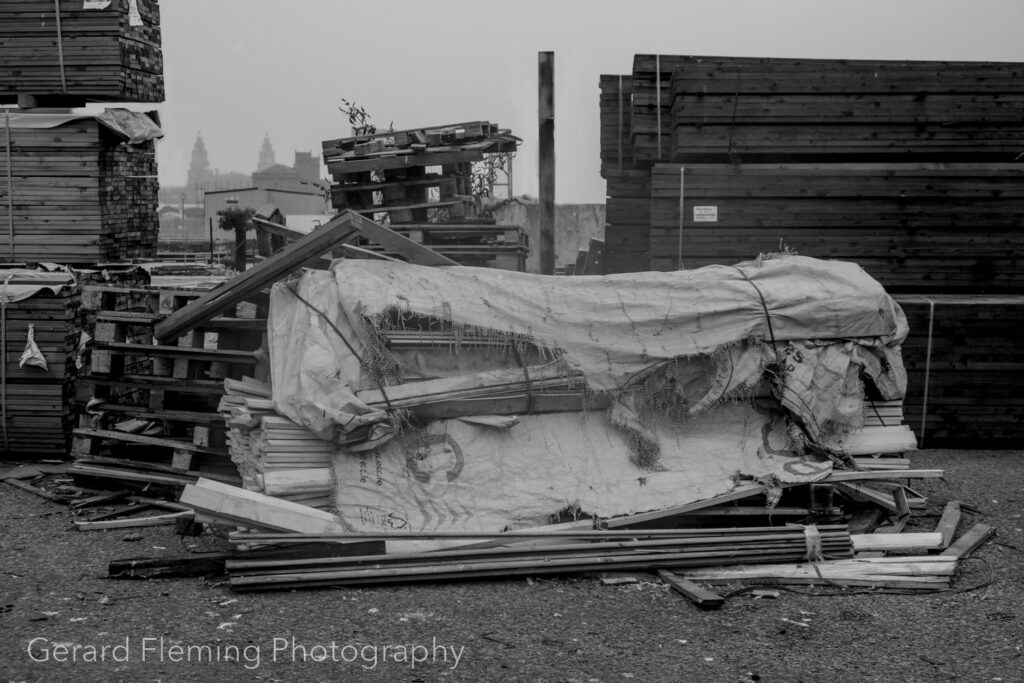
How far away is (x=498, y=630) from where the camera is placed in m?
5.14

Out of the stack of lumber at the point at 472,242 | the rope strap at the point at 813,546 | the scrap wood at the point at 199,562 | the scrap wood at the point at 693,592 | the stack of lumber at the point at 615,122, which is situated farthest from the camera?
the stack of lumber at the point at 615,122

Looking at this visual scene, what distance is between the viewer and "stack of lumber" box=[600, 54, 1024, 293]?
9898 millimetres

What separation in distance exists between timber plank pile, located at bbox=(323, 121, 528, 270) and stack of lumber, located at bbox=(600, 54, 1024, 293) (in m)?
1.86

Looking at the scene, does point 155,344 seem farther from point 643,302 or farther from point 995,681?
point 995,681

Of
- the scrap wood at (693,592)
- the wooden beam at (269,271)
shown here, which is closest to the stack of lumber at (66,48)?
the wooden beam at (269,271)

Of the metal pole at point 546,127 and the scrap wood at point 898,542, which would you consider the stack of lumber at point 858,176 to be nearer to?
the metal pole at point 546,127

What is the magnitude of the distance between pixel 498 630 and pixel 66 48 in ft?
27.0

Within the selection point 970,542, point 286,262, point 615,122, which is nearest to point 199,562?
point 286,262

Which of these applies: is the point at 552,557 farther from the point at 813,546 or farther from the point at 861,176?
the point at 861,176

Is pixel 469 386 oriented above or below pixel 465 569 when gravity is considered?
above

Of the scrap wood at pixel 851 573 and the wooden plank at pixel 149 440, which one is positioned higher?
the wooden plank at pixel 149 440

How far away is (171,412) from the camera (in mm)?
7555

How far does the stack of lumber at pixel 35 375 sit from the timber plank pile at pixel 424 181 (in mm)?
3217

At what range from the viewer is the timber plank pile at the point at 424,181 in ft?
34.4
